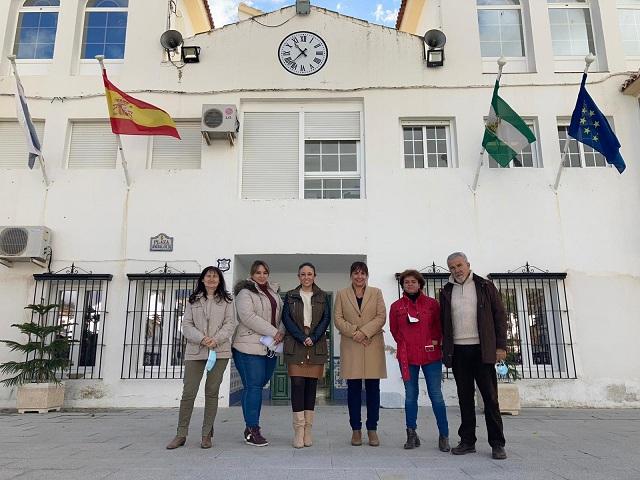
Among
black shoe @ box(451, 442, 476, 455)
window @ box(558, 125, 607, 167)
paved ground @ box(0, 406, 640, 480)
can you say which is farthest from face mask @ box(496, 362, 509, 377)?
window @ box(558, 125, 607, 167)

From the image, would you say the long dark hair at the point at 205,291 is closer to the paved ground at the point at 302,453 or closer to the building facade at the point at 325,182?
Answer: the paved ground at the point at 302,453

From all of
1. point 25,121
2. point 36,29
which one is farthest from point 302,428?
point 36,29

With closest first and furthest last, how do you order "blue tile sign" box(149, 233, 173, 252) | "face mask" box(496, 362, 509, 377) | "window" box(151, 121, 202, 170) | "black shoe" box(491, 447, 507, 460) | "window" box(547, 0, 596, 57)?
"black shoe" box(491, 447, 507, 460), "face mask" box(496, 362, 509, 377), "blue tile sign" box(149, 233, 173, 252), "window" box(151, 121, 202, 170), "window" box(547, 0, 596, 57)

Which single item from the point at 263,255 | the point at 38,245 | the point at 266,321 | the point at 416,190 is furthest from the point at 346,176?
the point at 38,245

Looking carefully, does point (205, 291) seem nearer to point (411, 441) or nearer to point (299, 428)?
point (299, 428)

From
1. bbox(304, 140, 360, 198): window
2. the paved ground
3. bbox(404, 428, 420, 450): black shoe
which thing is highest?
bbox(304, 140, 360, 198): window

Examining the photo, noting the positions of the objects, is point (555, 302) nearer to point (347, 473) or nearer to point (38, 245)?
point (347, 473)

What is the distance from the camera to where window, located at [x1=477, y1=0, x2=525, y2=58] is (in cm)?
970

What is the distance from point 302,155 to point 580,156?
5021mm

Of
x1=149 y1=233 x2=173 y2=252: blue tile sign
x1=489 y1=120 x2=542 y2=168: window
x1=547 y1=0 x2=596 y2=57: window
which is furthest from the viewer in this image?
x1=547 y1=0 x2=596 y2=57: window

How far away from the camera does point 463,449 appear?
14.8 ft

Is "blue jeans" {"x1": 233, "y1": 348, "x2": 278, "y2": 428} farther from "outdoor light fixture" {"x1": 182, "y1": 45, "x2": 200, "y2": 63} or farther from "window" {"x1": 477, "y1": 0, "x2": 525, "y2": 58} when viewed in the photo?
"window" {"x1": 477, "y1": 0, "x2": 525, "y2": 58}

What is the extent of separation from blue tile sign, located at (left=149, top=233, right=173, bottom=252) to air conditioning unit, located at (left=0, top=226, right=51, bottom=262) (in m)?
1.71

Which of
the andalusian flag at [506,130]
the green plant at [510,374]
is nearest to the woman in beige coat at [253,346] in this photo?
the green plant at [510,374]
